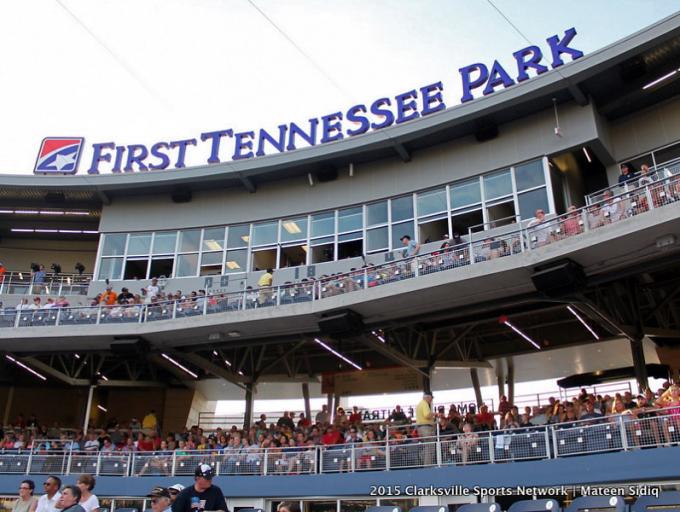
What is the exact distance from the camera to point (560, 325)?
21.6 metres

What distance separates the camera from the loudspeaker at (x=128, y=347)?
67.7 ft

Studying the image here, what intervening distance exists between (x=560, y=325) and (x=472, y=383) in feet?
15.4

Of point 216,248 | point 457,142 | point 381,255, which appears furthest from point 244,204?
point 457,142

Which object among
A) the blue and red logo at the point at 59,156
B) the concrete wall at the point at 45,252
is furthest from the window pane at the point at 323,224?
the concrete wall at the point at 45,252

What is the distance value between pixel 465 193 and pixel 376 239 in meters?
3.28

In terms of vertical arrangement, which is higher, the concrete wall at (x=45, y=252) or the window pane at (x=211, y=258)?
the concrete wall at (x=45, y=252)

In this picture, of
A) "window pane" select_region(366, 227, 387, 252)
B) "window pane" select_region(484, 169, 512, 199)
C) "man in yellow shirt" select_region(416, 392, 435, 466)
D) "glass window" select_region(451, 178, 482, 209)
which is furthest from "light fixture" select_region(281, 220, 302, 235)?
"man in yellow shirt" select_region(416, 392, 435, 466)

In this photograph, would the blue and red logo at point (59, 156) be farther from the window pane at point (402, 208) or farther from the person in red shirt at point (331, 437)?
the person in red shirt at point (331, 437)

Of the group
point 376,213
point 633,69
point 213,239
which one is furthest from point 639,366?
point 213,239

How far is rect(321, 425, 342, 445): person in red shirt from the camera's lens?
16922mm

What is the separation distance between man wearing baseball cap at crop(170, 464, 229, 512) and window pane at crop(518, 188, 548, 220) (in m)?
14.5

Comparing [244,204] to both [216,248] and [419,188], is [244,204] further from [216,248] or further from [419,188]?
[419,188]

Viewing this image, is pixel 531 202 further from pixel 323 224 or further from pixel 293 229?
pixel 293 229

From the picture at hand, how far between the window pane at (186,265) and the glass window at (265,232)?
241 centimetres
